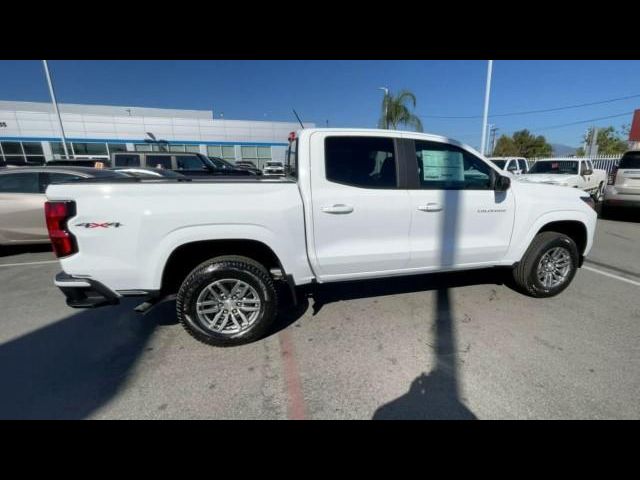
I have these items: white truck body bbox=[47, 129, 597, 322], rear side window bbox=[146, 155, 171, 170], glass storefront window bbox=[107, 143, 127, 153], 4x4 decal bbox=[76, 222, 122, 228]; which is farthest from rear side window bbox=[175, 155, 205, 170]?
glass storefront window bbox=[107, 143, 127, 153]

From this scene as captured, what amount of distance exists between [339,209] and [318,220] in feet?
0.72

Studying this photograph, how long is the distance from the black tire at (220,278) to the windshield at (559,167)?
13.0m

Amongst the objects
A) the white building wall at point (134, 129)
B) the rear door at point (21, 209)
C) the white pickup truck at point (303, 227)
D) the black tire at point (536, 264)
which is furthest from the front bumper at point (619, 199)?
the white building wall at point (134, 129)

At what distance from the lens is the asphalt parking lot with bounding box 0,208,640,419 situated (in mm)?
2068

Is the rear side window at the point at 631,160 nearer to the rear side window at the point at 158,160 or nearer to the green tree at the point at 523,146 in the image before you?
the rear side window at the point at 158,160

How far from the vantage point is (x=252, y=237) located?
8.41 feet

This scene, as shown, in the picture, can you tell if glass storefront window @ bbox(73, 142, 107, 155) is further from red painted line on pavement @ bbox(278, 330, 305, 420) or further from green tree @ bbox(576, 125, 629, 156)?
green tree @ bbox(576, 125, 629, 156)

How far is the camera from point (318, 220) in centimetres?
271

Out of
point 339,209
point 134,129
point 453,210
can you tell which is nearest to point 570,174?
point 453,210

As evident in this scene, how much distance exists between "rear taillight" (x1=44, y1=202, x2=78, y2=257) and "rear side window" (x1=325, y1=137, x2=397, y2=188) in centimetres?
210

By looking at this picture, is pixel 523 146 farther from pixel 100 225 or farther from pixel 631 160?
pixel 100 225
